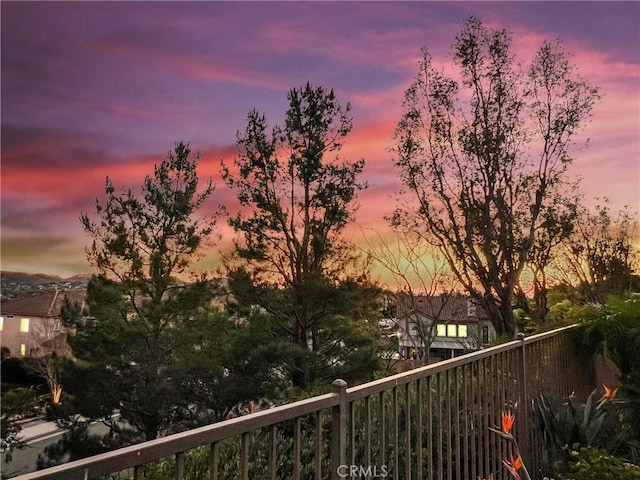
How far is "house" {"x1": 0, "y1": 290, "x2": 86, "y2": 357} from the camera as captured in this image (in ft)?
77.6

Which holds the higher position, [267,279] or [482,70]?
[482,70]

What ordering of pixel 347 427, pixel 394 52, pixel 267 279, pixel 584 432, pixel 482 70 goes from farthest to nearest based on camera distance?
pixel 267 279 → pixel 394 52 → pixel 482 70 → pixel 584 432 → pixel 347 427

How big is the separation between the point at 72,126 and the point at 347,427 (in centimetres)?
1982

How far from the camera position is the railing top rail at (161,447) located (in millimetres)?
785

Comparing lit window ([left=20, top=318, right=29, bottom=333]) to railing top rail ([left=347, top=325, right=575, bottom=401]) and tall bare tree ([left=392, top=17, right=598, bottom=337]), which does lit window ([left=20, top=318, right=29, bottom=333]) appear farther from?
railing top rail ([left=347, top=325, right=575, bottom=401])

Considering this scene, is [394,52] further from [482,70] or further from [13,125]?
[13,125]

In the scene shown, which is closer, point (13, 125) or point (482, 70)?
point (482, 70)

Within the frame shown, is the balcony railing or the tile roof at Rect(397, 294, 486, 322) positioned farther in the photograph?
the tile roof at Rect(397, 294, 486, 322)

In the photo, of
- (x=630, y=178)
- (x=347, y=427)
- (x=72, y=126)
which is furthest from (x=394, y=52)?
(x=72, y=126)

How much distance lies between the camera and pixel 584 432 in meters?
3.04

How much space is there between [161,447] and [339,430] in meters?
0.65

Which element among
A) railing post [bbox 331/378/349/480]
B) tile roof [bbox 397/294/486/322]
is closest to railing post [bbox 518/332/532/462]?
railing post [bbox 331/378/349/480]

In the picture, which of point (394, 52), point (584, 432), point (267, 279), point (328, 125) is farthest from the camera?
point (328, 125)

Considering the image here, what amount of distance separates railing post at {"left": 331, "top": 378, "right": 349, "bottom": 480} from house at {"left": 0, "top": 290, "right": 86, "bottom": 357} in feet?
78.0
